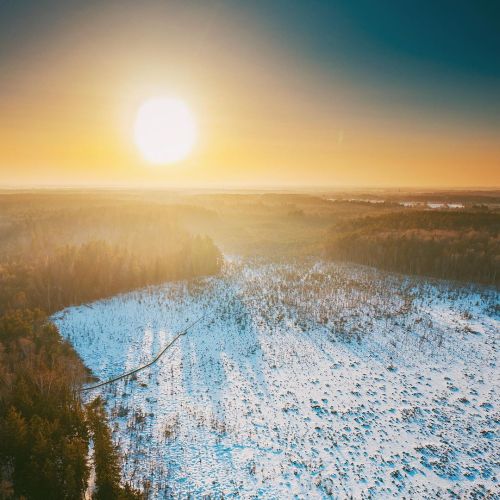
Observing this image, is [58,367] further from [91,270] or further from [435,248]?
[435,248]

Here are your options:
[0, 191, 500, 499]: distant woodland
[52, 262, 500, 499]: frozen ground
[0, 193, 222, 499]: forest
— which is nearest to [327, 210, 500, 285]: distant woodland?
[0, 191, 500, 499]: distant woodland

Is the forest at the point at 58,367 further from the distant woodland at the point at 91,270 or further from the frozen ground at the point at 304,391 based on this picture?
the frozen ground at the point at 304,391

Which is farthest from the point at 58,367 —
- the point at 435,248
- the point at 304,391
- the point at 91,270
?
the point at 435,248

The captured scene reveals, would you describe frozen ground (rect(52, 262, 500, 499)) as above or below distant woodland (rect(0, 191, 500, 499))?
below

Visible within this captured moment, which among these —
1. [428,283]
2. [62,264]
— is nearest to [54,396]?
[62,264]

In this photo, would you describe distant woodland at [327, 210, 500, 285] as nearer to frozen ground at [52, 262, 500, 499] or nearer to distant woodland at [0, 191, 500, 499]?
distant woodland at [0, 191, 500, 499]

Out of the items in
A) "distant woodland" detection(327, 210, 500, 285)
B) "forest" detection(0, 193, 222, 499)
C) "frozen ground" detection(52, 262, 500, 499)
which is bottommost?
"frozen ground" detection(52, 262, 500, 499)

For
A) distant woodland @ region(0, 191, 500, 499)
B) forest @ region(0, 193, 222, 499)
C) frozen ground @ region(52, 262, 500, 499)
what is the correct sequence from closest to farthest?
forest @ region(0, 193, 222, 499) < distant woodland @ region(0, 191, 500, 499) < frozen ground @ region(52, 262, 500, 499)

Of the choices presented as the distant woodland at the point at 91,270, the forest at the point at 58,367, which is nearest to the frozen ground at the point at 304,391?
the forest at the point at 58,367
